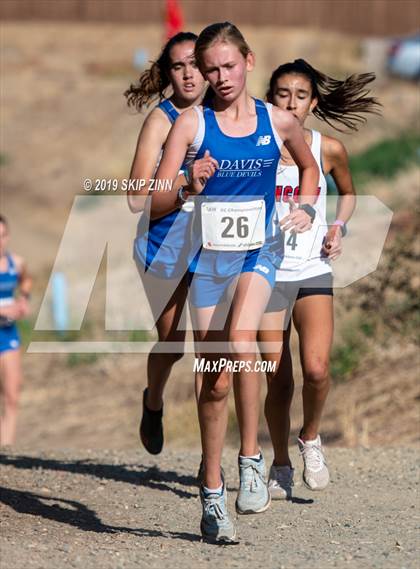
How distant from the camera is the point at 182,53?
20.6 feet

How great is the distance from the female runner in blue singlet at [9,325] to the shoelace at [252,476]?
13.0ft

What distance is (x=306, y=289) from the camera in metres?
6.11

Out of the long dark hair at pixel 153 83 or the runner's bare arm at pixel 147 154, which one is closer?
the runner's bare arm at pixel 147 154

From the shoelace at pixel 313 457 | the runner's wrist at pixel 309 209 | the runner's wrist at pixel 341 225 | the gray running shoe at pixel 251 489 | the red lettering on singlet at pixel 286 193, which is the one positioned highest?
the red lettering on singlet at pixel 286 193

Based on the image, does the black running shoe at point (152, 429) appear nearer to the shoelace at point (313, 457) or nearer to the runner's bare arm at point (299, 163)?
the shoelace at point (313, 457)

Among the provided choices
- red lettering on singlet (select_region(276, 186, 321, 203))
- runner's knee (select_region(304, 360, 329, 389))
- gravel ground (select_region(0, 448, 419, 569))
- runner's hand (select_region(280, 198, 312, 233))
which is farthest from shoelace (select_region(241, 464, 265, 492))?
red lettering on singlet (select_region(276, 186, 321, 203))

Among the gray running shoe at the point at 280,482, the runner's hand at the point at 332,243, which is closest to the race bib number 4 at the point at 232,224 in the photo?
the runner's hand at the point at 332,243

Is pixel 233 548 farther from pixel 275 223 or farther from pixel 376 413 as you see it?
pixel 376 413

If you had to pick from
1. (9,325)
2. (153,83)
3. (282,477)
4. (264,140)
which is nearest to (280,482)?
(282,477)

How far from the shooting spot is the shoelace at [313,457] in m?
6.26

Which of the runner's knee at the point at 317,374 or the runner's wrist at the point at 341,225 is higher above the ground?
the runner's wrist at the point at 341,225

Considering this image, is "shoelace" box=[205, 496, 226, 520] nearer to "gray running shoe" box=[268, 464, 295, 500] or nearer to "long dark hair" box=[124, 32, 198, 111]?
"gray running shoe" box=[268, 464, 295, 500]

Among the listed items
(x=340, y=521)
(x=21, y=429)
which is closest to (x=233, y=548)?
(x=340, y=521)

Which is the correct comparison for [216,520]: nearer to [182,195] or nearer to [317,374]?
[317,374]
